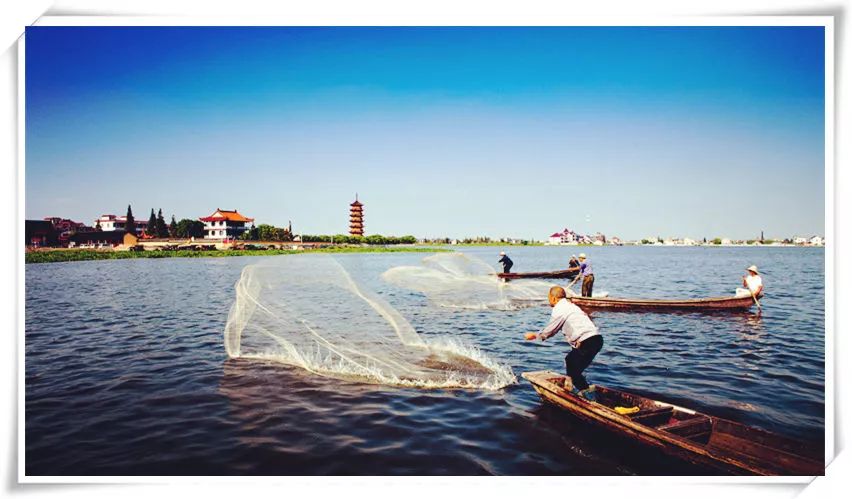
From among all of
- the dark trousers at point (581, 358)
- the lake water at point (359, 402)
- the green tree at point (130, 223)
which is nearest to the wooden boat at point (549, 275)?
the lake water at point (359, 402)

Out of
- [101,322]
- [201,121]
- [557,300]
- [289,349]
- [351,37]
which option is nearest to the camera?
[557,300]

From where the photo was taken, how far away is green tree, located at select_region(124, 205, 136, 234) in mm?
7387

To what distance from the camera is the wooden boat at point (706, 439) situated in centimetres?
386

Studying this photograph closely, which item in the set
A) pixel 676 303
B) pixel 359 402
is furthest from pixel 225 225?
pixel 676 303

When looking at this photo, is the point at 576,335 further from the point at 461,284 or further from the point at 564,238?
the point at 461,284

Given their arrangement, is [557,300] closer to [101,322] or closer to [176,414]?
[176,414]

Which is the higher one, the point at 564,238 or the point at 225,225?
the point at 225,225

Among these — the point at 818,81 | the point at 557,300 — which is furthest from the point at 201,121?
the point at 818,81

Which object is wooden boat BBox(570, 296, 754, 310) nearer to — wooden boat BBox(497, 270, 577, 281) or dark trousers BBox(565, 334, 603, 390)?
wooden boat BBox(497, 270, 577, 281)

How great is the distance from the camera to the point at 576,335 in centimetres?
473

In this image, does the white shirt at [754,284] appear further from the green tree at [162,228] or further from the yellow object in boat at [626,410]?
the green tree at [162,228]

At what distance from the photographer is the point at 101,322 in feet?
31.8

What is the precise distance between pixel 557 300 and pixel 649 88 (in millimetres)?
3641

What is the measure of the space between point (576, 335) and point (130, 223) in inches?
302
